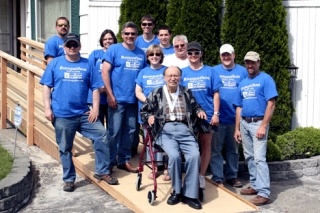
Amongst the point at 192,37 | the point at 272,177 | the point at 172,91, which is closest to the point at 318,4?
the point at 192,37

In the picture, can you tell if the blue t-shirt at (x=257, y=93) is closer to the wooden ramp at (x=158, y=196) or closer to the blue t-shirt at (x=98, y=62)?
the wooden ramp at (x=158, y=196)

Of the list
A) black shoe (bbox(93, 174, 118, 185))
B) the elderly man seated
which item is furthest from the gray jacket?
black shoe (bbox(93, 174, 118, 185))

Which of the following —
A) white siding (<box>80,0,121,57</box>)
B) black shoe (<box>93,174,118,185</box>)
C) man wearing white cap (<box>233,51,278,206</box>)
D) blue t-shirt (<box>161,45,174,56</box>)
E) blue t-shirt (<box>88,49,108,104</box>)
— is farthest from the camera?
white siding (<box>80,0,121,57</box>)

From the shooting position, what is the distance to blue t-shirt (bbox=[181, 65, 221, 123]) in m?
7.18

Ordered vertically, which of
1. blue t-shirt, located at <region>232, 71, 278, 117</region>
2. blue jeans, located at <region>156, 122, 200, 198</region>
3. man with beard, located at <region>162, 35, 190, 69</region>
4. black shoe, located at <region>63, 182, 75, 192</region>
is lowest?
black shoe, located at <region>63, 182, 75, 192</region>

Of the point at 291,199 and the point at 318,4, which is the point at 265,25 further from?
the point at 291,199

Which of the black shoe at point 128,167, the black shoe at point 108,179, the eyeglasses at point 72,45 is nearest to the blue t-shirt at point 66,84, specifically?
the eyeglasses at point 72,45

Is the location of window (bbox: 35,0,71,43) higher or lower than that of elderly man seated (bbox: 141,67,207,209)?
higher

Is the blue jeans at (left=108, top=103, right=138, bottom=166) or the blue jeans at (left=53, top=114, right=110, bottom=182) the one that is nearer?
the blue jeans at (left=53, top=114, right=110, bottom=182)

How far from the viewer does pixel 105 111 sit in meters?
7.95

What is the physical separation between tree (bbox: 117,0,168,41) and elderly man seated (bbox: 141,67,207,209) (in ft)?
10.4

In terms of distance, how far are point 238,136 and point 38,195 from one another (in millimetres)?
2528

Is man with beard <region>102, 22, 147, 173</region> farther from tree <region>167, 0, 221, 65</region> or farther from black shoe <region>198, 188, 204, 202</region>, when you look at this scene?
tree <region>167, 0, 221, 65</region>

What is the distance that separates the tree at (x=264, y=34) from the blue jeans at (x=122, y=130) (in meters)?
2.18
